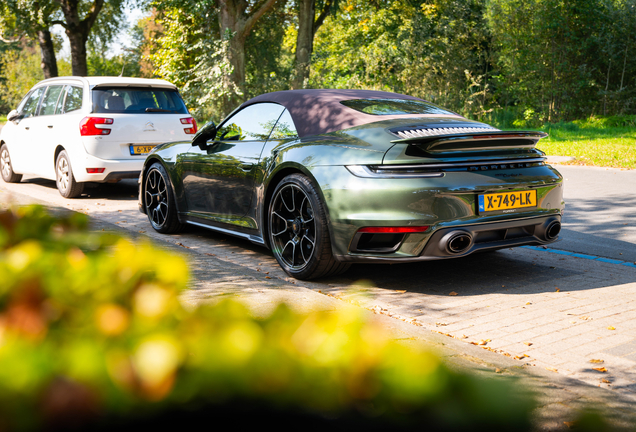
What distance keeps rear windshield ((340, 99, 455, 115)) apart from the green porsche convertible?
0.01m

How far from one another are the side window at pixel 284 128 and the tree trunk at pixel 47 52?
2719 cm

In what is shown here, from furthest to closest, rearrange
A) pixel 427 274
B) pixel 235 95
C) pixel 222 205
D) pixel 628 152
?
pixel 235 95, pixel 628 152, pixel 222 205, pixel 427 274

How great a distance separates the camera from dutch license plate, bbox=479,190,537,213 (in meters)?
4.46

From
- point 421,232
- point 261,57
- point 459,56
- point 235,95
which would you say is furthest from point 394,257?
point 261,57

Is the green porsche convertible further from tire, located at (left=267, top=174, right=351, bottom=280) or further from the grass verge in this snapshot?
the grass verge

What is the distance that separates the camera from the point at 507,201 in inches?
180

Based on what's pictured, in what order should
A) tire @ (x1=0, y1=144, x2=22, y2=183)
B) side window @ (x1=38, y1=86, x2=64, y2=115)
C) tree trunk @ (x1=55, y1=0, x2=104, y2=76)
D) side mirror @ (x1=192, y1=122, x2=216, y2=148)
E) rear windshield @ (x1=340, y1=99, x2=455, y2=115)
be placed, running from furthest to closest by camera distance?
Answer: tree trunk @ (x1=55, y1=0, x2=104, y2=76) < tire @ (x1=0, y1=144, x2=22, y2=183) < side window @ (x1=38, y1=86, x2=64, y2=115) < side mirror @ (x1=192, y1=122, x2=216, y2=148) < rear windshield @ (x1=340, y1=99, x2=455, y2=115)

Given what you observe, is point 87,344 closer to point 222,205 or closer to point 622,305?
point 622,305

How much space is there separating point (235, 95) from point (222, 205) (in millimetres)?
16601

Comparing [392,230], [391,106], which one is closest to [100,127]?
[391,106]

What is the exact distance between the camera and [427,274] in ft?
17.2

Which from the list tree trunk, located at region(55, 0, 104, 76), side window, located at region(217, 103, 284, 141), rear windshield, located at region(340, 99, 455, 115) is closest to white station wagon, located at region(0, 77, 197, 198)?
side window, located at region(217, 103, 284, 141)

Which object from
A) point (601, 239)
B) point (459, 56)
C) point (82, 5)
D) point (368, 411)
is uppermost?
point (82, 5)

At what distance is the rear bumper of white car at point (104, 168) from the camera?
30.2ft
